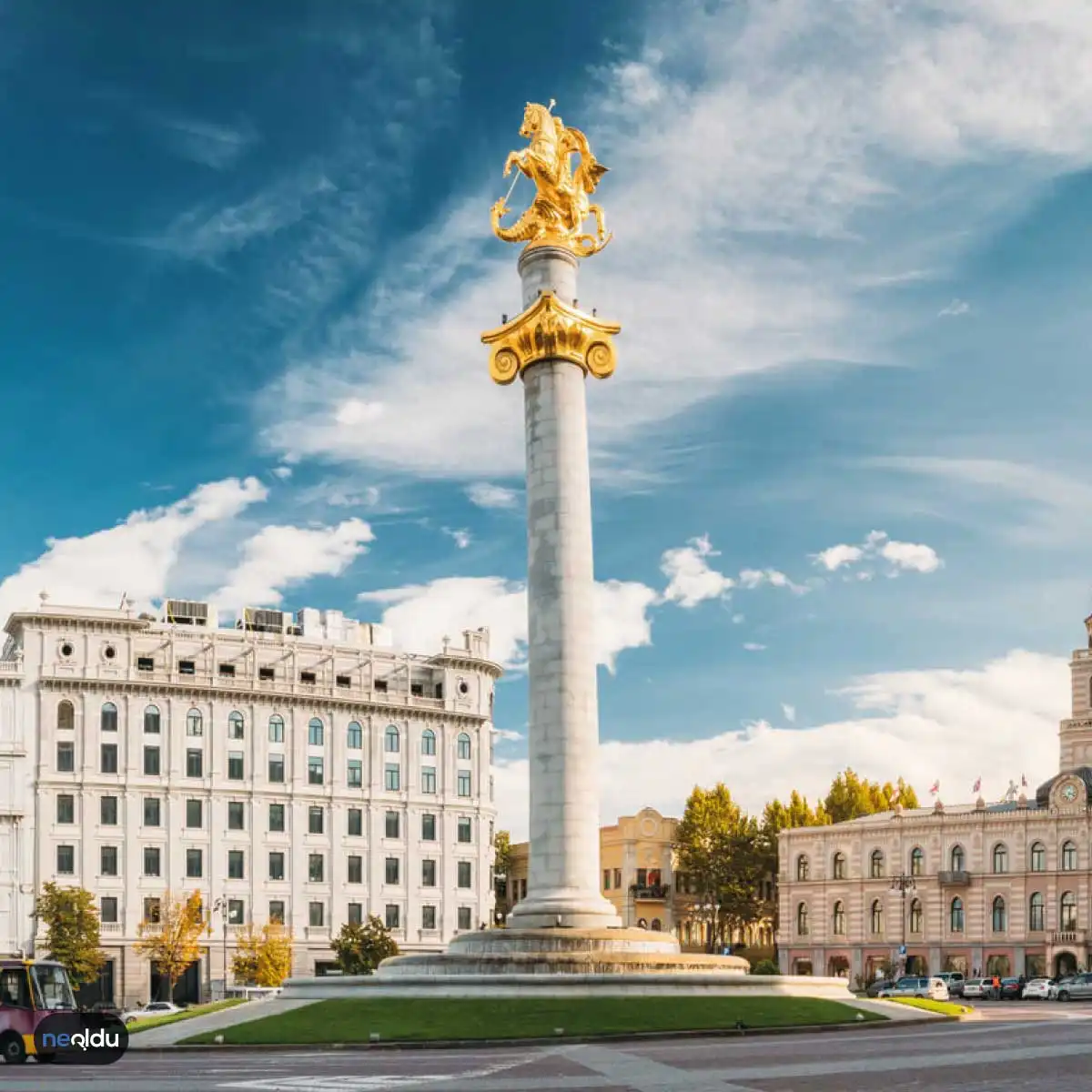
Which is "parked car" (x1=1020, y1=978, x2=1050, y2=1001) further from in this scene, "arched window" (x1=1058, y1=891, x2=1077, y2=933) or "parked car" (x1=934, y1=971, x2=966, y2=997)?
"arched window" (x1=1058, y1=891, x2=1077, y2=933)

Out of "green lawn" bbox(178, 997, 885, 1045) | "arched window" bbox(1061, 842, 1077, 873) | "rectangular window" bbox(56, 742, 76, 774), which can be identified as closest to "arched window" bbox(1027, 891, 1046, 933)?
"arched window" bbox(1061, 842, 1077, 873)

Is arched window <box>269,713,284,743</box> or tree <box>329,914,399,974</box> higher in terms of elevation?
arched window <box>269,713,284,743</box>

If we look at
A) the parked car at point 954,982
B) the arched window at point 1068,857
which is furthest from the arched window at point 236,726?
the arched window at point 1068,857

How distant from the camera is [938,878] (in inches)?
4793

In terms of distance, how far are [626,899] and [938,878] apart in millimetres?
29872

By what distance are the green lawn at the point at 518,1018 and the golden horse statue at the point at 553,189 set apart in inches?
1102

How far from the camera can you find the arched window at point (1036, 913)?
116 meters

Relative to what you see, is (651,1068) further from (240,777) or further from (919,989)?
(240,777)

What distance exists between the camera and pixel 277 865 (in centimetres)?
11238

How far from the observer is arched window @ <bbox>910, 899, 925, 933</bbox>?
405ft

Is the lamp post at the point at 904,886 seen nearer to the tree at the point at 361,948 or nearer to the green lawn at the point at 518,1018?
the tree at the point at 361,948

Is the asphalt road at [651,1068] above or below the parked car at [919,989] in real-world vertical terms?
above

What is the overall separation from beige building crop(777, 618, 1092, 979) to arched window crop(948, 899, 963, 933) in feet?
0.31

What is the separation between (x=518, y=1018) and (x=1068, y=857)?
8252 centimetres
